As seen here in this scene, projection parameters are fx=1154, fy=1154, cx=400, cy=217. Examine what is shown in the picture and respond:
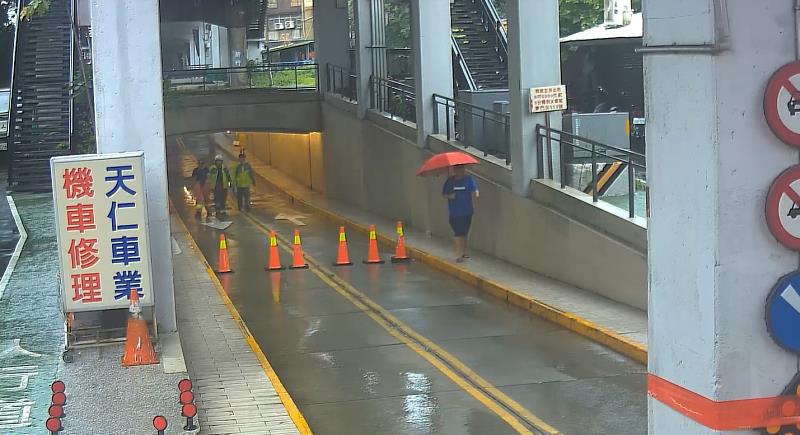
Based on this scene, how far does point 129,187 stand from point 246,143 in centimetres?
4137

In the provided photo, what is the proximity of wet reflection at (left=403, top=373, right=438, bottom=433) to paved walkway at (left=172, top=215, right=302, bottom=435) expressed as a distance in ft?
3.83

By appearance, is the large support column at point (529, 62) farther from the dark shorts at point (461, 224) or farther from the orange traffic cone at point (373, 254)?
the orange traffic cone at point (373, 254)

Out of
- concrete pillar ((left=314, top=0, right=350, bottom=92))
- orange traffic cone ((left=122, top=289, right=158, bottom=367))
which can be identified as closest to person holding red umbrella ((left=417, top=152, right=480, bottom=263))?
orange traffic cone ((left=122, top=289, right=158, bottom=367))

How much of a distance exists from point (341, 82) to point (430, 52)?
1057cm

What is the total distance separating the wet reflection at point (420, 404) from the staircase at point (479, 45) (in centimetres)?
1651

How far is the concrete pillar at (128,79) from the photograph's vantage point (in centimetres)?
1256

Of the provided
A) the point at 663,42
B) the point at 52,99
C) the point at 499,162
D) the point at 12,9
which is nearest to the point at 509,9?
the point at 499,162

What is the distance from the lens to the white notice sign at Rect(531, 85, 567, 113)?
1862cm

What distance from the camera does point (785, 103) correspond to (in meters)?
5.97

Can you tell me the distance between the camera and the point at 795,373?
6215 mm

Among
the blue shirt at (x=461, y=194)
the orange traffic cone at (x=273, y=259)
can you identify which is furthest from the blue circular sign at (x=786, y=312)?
the orange traffic cone at (x=273, y=259)

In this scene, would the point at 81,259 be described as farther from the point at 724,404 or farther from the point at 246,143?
the point at 246,143

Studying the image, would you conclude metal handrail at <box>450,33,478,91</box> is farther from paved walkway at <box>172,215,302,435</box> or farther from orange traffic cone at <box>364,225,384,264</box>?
paved walkway at <box>172,215,302,435</box>

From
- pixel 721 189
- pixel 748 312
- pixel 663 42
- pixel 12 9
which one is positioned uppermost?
pixel 12 9
